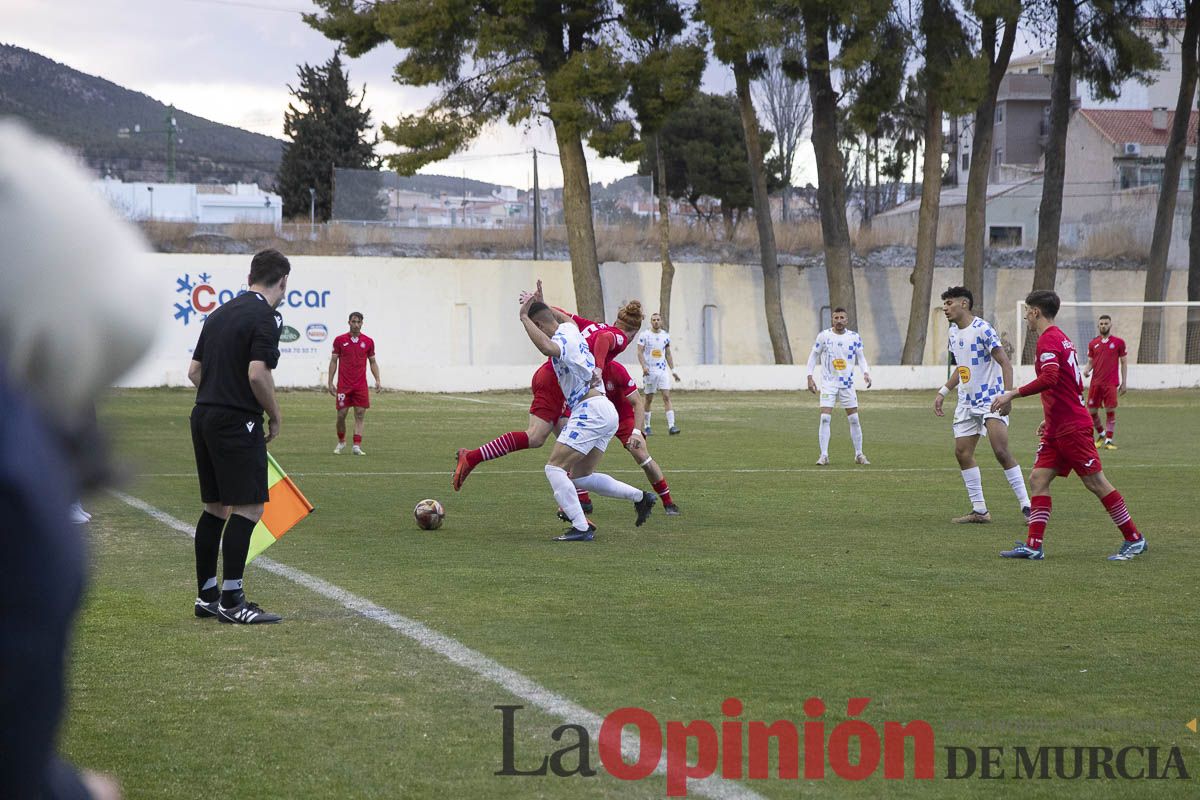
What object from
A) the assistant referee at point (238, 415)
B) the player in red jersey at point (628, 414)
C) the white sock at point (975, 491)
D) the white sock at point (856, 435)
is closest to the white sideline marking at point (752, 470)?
the white sock at point (856, 435)

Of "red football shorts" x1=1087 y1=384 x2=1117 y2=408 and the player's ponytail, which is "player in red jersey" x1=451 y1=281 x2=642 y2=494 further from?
"red football shorts" x1=1087 y1=384 x2=1117 y2=408

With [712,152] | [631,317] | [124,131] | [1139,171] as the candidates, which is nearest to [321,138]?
[712,152]

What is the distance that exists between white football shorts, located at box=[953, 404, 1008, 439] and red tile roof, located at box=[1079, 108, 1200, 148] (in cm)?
6403

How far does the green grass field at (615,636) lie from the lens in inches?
196

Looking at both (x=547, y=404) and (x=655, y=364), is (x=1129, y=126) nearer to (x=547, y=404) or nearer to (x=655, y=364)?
(x=655, y=364)

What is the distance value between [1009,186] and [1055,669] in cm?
7163

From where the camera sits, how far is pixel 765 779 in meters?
4.82

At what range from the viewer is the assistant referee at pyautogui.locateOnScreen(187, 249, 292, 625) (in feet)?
24.2

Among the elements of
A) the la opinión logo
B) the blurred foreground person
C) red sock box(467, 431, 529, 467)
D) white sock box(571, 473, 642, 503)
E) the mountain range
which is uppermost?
the mountain range

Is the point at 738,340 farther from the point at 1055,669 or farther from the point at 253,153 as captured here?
the point at 253,153

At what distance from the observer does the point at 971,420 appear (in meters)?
12.7

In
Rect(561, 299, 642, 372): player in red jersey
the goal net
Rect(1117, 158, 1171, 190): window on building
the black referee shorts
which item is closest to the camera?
the black referee shorts

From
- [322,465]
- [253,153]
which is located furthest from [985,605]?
[253,153]

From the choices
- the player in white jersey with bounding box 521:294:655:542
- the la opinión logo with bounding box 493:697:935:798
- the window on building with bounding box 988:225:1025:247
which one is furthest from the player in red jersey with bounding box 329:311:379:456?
the window on building with bounding box 988:225:1025:247
